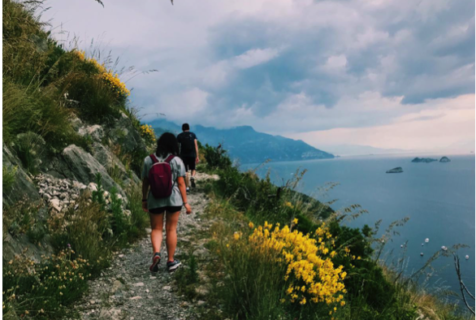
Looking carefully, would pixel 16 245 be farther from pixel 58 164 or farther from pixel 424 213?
pixel 424 213

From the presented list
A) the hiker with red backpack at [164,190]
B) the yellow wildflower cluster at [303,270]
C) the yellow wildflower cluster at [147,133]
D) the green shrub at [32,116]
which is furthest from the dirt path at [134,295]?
the yellow wildflower cluster at [147,133]

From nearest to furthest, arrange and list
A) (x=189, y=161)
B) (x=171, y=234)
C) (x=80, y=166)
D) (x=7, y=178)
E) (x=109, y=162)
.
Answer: (x=7, y=178), (x=171, y=234), (x=80, y=166), (x=109, y=162), (x=189, y=161)

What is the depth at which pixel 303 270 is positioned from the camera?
3934 millimetres

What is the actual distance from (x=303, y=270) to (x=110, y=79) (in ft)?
35.7

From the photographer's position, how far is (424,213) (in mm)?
73312

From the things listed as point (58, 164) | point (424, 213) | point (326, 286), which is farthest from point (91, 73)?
point (424, 213)

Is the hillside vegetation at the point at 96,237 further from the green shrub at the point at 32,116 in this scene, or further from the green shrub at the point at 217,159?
the green shrub at the point at 217,159

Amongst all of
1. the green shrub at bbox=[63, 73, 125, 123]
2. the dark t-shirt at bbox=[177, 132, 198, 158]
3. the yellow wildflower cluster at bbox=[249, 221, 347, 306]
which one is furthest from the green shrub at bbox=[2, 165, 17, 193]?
the dark t-shirt at bbox=[177, 132, 198, 158]

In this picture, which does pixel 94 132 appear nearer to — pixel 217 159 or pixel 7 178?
pixel 7 178

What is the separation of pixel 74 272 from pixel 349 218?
5085mm

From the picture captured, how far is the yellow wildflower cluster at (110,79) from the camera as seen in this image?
11872mm

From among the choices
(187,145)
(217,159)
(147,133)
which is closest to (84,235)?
(187,145)

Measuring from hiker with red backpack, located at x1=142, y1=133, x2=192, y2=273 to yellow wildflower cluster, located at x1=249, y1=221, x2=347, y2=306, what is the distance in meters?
1.60

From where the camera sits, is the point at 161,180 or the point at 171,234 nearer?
the point at 161,180
